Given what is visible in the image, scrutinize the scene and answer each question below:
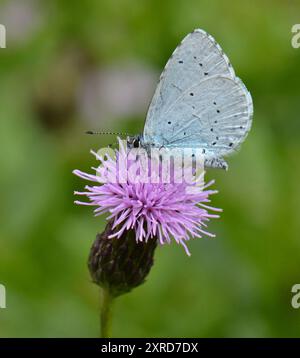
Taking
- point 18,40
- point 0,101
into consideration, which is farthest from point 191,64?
point 18,40

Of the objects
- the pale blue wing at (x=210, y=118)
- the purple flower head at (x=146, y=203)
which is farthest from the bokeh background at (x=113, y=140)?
the purple flower head at (x=146, y=203)

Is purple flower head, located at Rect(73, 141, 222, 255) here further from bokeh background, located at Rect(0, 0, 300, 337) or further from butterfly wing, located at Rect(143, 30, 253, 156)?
bokeh background, located at Rect(0, 0, 300, 337)

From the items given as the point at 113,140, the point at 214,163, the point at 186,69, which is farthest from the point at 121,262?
the point at 113,140

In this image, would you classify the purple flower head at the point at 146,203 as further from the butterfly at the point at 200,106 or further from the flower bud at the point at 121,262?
the butterfly at the point at 200,106

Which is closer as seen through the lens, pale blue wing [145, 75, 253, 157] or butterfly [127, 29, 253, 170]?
butterfly [127, 29, 253, 170]

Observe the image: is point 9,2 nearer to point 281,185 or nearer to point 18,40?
point 18,40

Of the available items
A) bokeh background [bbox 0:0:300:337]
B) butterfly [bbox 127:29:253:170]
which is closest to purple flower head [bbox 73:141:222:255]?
butterfly [bbox 127:29:253:170]
